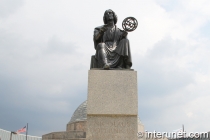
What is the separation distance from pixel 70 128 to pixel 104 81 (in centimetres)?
2484

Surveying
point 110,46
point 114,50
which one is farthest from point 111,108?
point 110,46

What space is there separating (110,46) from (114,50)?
19 cm

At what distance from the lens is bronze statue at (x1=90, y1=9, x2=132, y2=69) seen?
7215 millimetres

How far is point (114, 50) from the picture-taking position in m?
7.44

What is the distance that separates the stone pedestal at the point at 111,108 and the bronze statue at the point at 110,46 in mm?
521

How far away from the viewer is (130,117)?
258 inches

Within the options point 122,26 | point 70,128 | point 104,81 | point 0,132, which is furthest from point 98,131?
point 0,132

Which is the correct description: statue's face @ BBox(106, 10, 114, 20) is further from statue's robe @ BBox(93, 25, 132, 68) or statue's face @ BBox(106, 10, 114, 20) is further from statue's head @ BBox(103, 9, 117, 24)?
statue's robe @ BBox(93, 25, 132, 68)

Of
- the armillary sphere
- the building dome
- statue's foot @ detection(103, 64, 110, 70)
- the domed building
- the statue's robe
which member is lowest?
the domed building

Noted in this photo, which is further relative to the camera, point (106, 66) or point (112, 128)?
point (106, 66)

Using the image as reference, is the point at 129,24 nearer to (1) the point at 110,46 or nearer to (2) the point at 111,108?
(1) the point at 110,46

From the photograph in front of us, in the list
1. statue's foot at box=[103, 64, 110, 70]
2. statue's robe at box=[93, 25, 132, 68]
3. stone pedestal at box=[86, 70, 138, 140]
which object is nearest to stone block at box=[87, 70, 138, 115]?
stone pedestal at box=[86, 70, 138, 140]

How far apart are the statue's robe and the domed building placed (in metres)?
14.0

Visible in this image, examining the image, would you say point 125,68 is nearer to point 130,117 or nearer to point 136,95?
point 136,95
